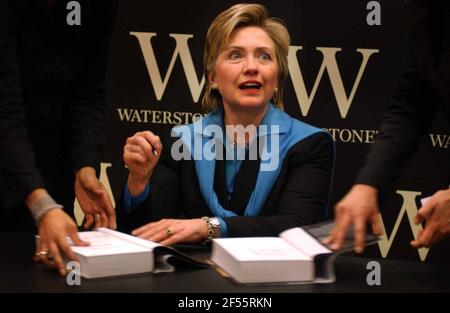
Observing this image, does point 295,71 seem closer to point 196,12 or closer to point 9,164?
point 196,12

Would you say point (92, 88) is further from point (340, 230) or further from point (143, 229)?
point (340, 230)

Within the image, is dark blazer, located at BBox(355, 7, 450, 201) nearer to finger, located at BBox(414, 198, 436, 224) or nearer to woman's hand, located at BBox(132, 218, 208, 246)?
finger, located at BBox(414, 198, 436, 224)

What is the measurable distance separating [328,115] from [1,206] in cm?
139

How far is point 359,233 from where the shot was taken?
5.05 feet

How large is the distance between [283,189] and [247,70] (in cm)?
46

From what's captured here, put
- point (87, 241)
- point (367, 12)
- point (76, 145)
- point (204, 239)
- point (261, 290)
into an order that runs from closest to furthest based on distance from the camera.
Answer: point (261, 290) → point (87, 241) → point (204, 239) → point (76, 145) → point (367, 12)

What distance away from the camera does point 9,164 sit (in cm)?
184

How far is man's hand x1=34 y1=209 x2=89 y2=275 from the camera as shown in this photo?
1.57 metres

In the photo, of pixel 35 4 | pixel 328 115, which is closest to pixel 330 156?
pixel 328 115

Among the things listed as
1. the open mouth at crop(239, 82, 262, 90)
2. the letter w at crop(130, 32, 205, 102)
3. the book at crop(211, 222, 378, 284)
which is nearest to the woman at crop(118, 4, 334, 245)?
the open mouth at crop(239, 82, 262, 90)

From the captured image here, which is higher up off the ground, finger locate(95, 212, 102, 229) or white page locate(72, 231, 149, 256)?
finger locate(95, 212, 102, 229)

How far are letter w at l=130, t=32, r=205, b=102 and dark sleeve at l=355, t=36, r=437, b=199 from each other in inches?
50.3

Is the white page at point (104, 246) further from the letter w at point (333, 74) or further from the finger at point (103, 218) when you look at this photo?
the letter w at point (333, 74)

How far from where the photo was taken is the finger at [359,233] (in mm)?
1510
